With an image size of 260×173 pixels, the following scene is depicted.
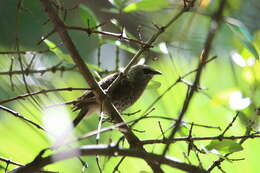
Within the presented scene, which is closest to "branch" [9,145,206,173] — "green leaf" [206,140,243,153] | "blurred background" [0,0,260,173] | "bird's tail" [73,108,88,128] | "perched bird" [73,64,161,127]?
"blurred background" [0,0,260,173]

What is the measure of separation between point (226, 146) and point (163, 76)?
1.27 ft

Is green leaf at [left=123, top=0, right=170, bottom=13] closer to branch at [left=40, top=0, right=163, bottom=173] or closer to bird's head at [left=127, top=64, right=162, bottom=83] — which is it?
branch at [left=40, top=0, right=163, bottom=173]

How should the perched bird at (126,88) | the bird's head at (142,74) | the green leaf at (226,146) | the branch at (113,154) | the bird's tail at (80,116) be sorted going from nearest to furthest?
the branch at (113,154)
the green leaf at (226,146)
the bird's tail at (80,116)
the perched bird at (126,88)
the bird's head at (142,74)

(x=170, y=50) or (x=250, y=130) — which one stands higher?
(x=170, y=50)

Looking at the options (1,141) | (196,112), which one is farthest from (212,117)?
(1,141)

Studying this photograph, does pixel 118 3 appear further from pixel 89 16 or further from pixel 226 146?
pixel 226 146

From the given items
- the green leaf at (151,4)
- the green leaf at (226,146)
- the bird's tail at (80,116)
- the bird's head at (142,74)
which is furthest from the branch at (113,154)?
the bird's head at (142,74)

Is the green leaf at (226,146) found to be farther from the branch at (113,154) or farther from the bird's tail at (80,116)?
the bird's tail at (80,116)

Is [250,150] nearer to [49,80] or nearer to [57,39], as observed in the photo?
[49,80]

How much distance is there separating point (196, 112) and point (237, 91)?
26cm

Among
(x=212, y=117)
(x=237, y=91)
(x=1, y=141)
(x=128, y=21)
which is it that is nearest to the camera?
(x=237, y=91)

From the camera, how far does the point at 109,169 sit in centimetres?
120

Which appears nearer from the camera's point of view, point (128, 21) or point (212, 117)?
point (212, 117)

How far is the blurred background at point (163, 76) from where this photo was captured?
0.80 metres
